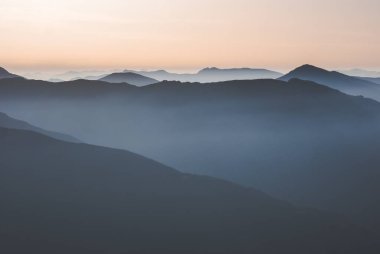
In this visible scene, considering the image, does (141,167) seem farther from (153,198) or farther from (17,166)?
(17,166)

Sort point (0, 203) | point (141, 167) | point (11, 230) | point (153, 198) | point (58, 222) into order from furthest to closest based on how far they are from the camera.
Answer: point (141, 167)
point (153, 198)
point (0, 203)
point (58, 222)
point (11, 230)

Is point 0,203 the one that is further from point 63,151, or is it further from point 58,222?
point 63,151

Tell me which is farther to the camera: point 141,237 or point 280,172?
point 280,172

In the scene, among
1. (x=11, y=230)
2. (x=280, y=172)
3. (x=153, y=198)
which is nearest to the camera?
(x=11, y=230)

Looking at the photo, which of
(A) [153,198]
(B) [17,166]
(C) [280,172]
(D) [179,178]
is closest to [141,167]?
(D) [179,178]

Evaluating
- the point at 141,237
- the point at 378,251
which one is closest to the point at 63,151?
the point at 141,237

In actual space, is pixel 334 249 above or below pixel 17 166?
below
